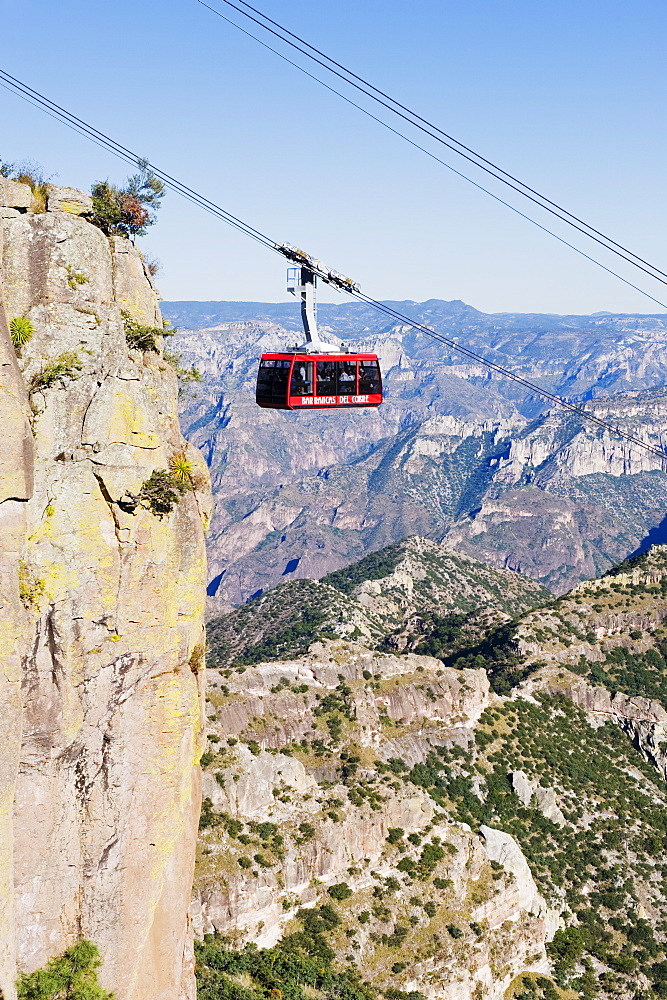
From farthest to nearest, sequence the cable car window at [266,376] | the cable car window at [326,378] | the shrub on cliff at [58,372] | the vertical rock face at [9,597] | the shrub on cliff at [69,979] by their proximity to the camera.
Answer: the cable car window at [266,376] < the cable car window at [326,378] < the shrub on cliff at [58,372] < the shrub on cliff at [69,979] < the vertical rock face at [9,597]

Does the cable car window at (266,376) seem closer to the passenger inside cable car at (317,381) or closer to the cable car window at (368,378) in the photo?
the passenger inside cable car at (317,381)

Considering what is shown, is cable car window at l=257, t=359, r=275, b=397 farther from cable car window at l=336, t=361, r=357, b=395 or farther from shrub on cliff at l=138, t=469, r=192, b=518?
shrub on cliff at l=138, t=469, r=192, b=518

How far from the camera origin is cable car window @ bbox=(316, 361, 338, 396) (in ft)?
179

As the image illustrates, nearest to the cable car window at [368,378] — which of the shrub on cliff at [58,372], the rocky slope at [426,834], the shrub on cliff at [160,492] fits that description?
the shrub on cliff at [160,492]

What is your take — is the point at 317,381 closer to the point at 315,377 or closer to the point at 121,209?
the point at 315,377

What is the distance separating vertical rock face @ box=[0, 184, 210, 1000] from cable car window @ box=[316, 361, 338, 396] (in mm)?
23262

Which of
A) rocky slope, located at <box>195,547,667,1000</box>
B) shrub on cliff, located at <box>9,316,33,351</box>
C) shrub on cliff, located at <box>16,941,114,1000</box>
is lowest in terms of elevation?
rocky slope, located at <box>195,547,667,1000</box>

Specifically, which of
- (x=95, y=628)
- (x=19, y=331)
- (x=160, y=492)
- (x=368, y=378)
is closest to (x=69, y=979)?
(x=95, y=628)

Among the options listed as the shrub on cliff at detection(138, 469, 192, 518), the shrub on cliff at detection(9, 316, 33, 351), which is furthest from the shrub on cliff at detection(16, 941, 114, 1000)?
the shrub on cliff at detection(9, 316, 33, 351)

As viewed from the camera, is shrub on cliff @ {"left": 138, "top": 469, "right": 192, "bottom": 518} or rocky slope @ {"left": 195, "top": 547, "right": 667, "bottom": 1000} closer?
shrub on cliff @ {"left": 138, "top": 469, "right": 192, "bottom": 518}

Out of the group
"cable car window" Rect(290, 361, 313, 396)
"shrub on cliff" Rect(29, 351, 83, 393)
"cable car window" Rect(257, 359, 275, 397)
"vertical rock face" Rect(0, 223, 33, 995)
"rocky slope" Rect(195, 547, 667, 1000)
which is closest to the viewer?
"vertical rock face" Rect(0, 223, 33, 995)

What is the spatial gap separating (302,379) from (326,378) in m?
1.78

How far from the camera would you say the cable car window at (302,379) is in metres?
53.2

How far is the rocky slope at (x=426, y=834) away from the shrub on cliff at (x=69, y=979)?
35572 mm
